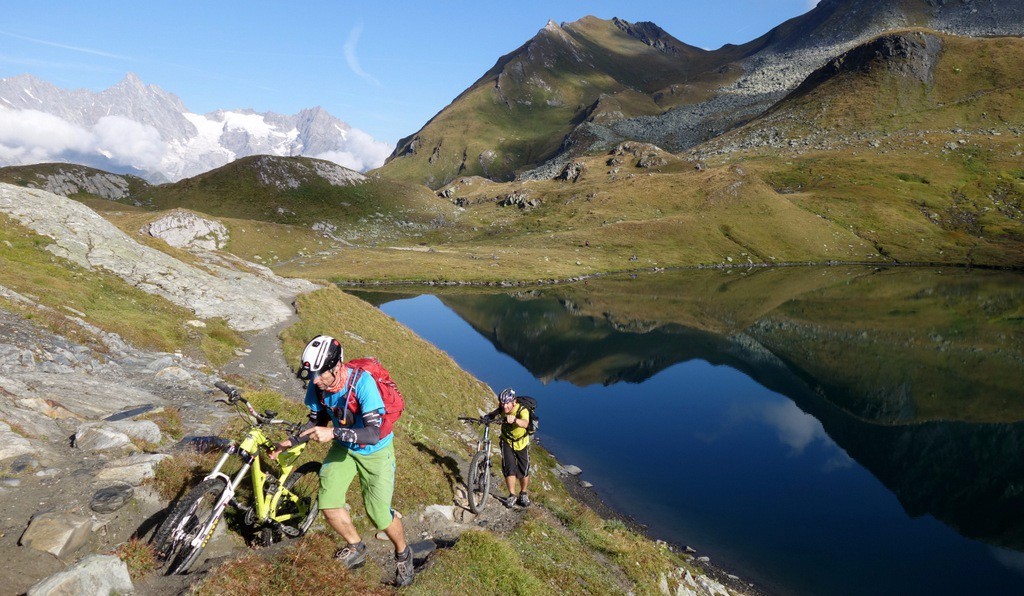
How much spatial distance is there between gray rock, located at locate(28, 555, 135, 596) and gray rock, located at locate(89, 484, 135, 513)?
1778 millimetres

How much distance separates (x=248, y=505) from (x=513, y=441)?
8680 millimetres

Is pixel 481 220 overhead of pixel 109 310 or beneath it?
overhead

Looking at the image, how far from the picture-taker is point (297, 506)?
32.8ft

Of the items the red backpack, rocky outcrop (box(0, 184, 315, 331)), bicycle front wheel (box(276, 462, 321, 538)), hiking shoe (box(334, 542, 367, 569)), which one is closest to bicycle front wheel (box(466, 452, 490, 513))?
bicycle front wheel (box(276, 462, 321, 538))

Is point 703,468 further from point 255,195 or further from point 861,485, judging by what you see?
point 255,195

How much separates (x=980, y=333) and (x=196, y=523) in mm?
85224

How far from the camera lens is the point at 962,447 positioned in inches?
1399

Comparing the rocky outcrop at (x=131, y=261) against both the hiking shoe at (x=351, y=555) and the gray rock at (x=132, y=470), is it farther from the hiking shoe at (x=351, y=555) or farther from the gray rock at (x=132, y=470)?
the hiking shoe at (x=351, y=555)

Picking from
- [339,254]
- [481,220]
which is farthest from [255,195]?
[481,220]

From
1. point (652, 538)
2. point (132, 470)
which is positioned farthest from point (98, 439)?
point (652, 538)

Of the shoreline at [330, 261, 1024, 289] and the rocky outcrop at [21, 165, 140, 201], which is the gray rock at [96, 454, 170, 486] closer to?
the shoreline at [330, 261, 1024, 289]

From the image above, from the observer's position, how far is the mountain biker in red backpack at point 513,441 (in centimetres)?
1560

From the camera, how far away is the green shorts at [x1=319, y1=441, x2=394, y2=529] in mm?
8812

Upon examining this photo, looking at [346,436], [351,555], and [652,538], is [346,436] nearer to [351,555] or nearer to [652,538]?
[351,555]
